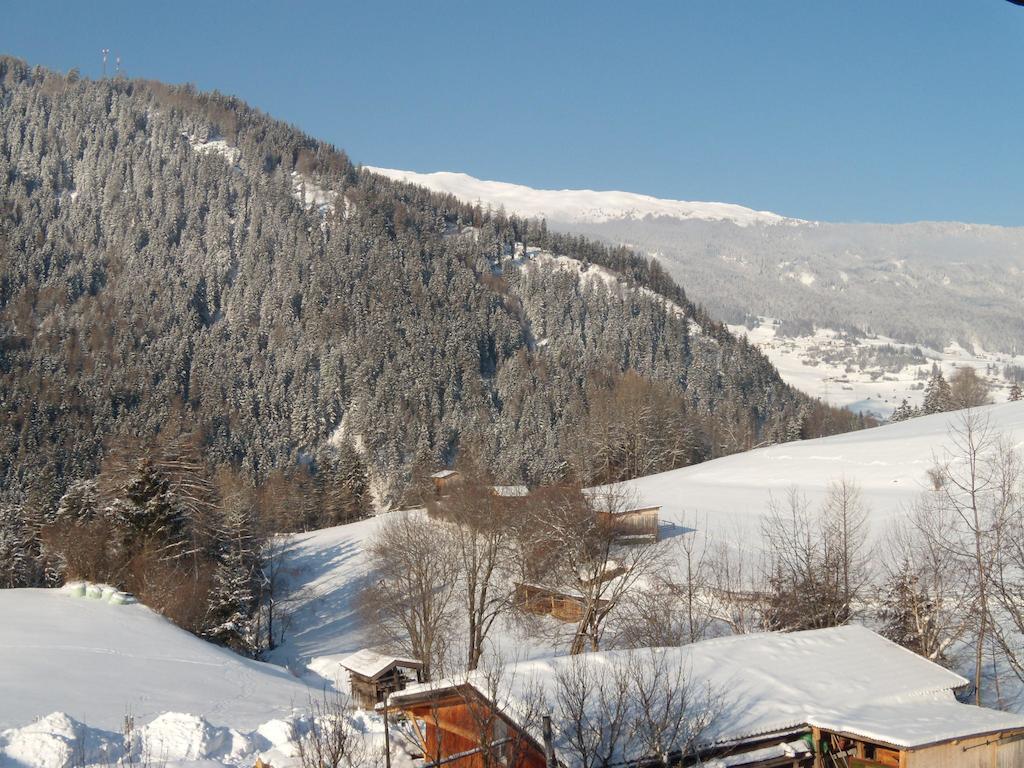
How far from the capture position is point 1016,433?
55031 mm

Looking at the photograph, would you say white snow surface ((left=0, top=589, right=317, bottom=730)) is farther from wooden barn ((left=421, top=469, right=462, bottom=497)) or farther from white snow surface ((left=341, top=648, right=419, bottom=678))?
wooden barn ((left=421, top=469, right=462, bottom=497))

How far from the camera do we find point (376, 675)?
28906 millimetres

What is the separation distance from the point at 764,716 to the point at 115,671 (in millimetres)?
17467

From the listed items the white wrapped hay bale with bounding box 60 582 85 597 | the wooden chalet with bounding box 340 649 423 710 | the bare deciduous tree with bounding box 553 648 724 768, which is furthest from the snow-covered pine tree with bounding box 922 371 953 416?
the bare deciduous tree with bounding box 553 648 724 768

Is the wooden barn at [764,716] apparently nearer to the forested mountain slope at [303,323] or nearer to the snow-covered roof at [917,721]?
the snow-covered roof at [917,721]

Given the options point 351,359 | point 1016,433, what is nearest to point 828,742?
point 1016,433

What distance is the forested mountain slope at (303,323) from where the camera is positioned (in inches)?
4385

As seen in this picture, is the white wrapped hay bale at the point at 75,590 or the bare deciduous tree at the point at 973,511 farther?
the white wrapped hay bale at the point at 75,590

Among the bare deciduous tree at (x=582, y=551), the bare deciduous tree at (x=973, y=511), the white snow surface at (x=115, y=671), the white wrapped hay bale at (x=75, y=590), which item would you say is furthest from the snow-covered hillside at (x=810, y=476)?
the white wrapped hay bale at (x=75, y=590)

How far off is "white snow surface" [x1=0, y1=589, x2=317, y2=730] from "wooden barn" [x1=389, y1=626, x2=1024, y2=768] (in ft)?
19.4

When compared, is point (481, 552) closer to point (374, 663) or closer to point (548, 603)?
point (374, 663)

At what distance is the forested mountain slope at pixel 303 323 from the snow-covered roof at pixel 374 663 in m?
49.9

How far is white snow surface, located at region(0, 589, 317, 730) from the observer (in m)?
17.7

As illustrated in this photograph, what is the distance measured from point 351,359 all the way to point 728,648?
125 metres
